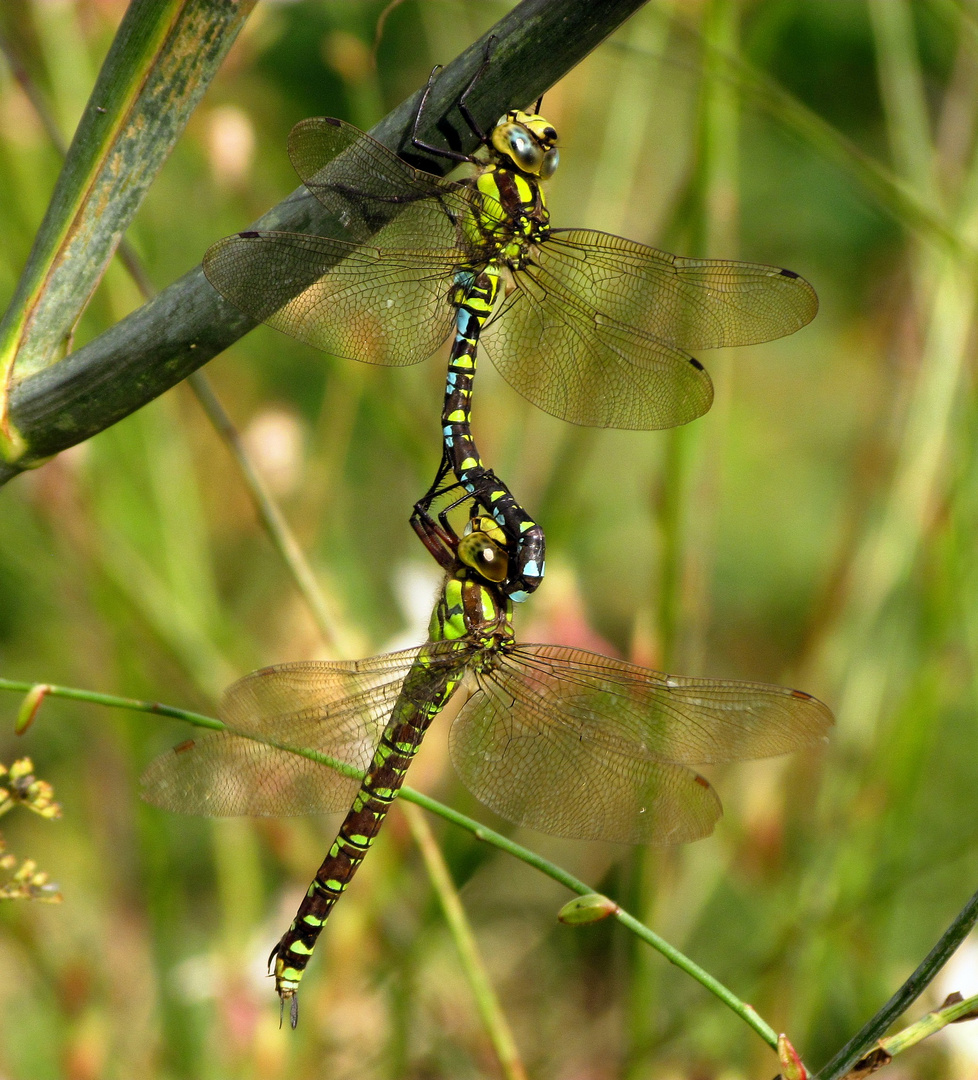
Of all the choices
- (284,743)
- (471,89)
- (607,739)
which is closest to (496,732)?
(607,739)

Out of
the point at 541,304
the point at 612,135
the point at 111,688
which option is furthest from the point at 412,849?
the point at 612,135

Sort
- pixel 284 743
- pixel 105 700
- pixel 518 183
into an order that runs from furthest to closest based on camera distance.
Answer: pixel 518 183
pixel 284 743
pixel 105 700

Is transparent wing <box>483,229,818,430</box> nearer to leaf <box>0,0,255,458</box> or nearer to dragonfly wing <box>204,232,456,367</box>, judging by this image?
dragonfly wing <box>204,232,456,367</box>

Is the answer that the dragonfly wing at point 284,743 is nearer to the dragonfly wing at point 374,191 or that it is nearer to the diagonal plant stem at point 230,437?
the diagonal plant stem at point 230,437

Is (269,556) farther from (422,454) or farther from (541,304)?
(541,304)

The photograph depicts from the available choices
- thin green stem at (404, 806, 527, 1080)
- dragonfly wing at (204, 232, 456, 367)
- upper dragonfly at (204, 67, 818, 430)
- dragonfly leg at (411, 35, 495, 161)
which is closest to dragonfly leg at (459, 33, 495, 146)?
dragonfly leg at (411, 35, 495, 161)

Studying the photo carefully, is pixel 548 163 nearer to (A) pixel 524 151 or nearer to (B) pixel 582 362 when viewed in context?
(A) pixel 524 151
